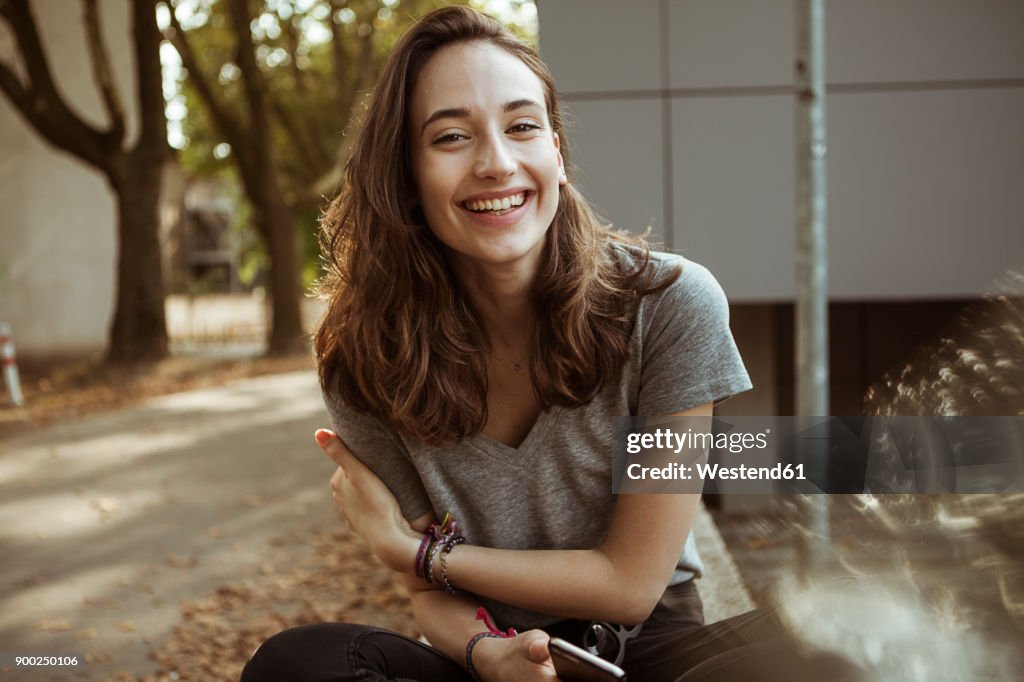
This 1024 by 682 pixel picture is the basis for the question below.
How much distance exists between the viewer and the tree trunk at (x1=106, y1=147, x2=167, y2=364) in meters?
13.4

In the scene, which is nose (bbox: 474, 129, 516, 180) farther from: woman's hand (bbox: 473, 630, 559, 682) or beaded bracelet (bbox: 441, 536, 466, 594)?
woman's hand (bbox: 473, 630, 559, 682)

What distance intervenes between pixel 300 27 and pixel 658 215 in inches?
559

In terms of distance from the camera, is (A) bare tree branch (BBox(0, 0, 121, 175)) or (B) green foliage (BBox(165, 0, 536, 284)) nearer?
(A) bare tree branch (BBox(0, 0, 121, 175))

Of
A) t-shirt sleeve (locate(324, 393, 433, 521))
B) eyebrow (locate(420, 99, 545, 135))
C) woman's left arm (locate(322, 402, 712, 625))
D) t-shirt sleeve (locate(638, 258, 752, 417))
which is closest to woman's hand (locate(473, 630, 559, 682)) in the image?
woman's left arm (locate(322, 402, 712, 625))

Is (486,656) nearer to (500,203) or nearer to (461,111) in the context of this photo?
(500,203)

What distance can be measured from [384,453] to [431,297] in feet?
1.09

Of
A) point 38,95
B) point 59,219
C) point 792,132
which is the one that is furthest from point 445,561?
point 59,219

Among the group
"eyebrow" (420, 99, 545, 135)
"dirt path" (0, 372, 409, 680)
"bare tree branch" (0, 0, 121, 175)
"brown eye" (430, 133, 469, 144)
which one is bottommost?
"dirt path" (0, 372, 409, 680)

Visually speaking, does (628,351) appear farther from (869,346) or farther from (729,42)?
(869,346)

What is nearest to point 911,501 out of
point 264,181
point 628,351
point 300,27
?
point 628,351

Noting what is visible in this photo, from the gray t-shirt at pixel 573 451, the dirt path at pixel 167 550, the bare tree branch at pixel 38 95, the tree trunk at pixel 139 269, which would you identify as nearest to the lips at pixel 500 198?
the gray t-shirt at pixel 573 451

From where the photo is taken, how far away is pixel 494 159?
6.55ft

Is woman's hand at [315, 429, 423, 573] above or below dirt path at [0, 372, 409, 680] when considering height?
above

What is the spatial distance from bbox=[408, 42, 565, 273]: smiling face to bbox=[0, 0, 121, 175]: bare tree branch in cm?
1167
